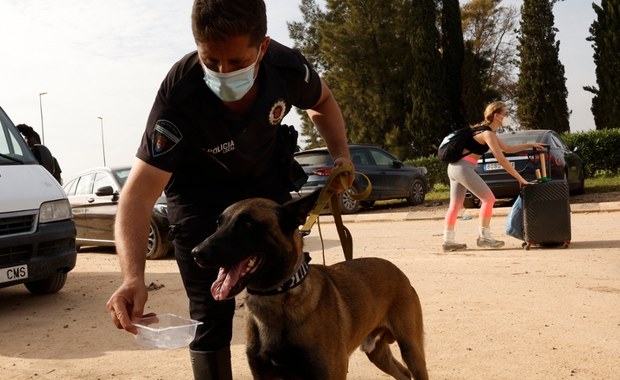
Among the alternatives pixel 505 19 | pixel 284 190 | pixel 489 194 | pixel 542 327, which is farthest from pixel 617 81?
pixel 284 190

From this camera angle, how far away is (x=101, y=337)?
5.84 m

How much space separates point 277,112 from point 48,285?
592 centimetres

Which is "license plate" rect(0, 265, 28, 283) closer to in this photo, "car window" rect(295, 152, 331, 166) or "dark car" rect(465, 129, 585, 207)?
"dark car" rect(465, 129, 585, 207)

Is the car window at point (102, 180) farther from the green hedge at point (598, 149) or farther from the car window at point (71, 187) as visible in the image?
the green hedge at point (598, 149)

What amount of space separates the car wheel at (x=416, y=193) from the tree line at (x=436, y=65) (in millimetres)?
14169

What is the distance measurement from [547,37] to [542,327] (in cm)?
2822

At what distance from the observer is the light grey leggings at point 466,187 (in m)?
9.39

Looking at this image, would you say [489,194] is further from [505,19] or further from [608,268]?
[505,19]

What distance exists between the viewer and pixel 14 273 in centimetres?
683

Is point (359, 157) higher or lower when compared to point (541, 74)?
lower

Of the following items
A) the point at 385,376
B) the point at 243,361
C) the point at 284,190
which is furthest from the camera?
the point at 243,361

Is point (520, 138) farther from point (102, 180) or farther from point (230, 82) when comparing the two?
point (230, 82)

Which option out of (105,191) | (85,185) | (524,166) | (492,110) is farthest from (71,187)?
(524,166)

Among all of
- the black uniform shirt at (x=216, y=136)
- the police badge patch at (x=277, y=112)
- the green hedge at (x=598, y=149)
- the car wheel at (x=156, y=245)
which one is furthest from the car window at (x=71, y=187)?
the green hedge at (x=598, y=149)
